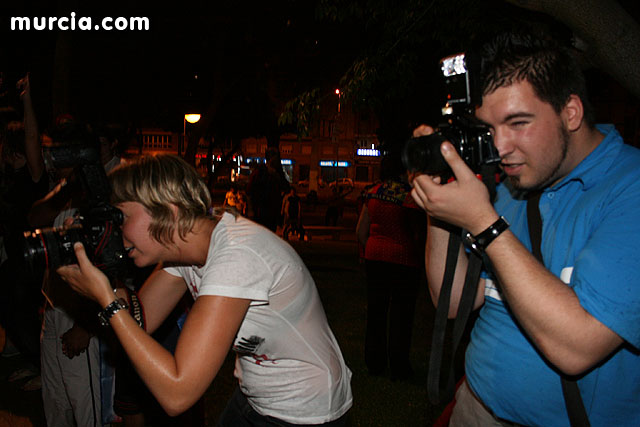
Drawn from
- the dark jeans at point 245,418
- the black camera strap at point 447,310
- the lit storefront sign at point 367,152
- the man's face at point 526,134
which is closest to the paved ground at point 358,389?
the dark jeans at point 245,418

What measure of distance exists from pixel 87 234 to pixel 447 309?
1482mm

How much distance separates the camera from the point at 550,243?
67.7 inches

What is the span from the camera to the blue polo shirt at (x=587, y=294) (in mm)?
1414

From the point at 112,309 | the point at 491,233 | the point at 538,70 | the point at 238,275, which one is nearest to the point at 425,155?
the point at 491,233

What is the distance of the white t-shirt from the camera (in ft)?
6.62

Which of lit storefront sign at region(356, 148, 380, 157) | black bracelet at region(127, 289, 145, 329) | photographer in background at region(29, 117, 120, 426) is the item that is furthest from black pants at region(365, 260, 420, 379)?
lit storefront sign at region(356, 148, 380, 157)

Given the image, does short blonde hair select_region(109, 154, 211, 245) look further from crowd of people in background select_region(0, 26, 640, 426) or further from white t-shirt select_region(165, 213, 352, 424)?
white t-shirt select_region(165, 213, 352, 424)

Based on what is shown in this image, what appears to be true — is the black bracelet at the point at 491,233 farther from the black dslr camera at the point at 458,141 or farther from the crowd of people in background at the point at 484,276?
the black dslr camera at the point at 458,141

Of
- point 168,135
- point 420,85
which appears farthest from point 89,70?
point 168,135

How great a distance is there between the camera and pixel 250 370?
2.18 meters

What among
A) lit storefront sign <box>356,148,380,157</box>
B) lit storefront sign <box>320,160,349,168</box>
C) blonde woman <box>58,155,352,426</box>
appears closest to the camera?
blonde woman <box>58,155,352,426</box>

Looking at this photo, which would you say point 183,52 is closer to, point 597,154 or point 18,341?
point 18,341

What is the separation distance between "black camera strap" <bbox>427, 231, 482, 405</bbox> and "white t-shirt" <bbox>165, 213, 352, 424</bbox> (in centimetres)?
42

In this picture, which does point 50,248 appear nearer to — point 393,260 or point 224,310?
point 224,310
